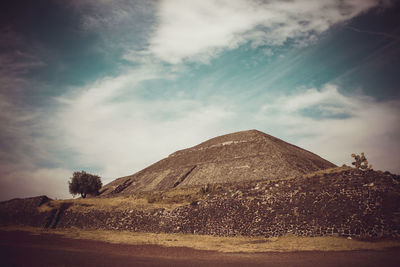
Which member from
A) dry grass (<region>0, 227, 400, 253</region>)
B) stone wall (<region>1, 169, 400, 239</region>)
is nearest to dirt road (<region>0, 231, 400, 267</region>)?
dry grass (<region>0, 227, 400, 253</region>)

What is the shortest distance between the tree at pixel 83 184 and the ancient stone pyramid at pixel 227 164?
6484 mm

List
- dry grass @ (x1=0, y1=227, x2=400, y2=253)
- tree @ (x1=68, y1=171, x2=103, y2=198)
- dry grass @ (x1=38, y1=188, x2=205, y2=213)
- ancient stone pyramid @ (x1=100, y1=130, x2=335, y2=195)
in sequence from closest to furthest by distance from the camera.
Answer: dry grass @ (x1=0, y1=227, x2=400, y2=253), dry grass @ (x1=38, y1=188, x2=205, y2=213), ancient stone pyramid @ (x1=100, y1=130, x2=335, y2=195), tree @ (x1=68, y1=171, x2=103, y2=198)

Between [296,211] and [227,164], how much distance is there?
78.7 ft

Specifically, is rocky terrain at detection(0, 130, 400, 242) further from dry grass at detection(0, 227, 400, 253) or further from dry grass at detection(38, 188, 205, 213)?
dry grass at detection(0, 227, 400, 253)

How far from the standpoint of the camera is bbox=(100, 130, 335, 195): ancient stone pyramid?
3829 centimetres

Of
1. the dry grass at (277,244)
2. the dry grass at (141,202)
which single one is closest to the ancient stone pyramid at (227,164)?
the dry grass at (141,202)

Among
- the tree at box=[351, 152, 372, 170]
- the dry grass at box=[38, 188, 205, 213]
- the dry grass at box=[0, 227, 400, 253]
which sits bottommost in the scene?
the dry grass at box=[0, 227, 400, 253]

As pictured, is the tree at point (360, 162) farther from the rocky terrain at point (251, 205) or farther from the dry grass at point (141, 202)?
the dry grass at point (141, 202)

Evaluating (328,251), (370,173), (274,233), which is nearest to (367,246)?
(328,251)

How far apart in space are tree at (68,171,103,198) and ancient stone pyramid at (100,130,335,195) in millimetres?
6484

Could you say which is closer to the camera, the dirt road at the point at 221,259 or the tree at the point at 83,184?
the dirt road at the point at 221,259

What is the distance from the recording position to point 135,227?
93.3 ft

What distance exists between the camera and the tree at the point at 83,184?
5807 centimetres

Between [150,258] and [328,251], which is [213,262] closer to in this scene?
[150,258]
